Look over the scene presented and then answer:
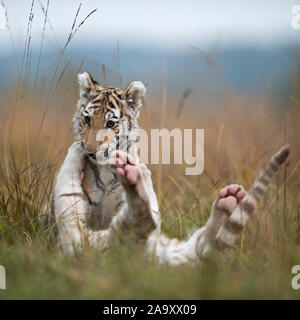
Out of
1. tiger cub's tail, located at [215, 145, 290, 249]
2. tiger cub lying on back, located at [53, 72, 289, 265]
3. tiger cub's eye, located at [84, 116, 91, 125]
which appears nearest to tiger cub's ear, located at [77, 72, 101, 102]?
tiger cub lying on back, located at [53, 72, 289, 265]

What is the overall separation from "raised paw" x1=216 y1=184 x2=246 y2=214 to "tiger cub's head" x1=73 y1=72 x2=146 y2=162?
0.87 m

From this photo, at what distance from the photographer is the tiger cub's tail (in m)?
3.68

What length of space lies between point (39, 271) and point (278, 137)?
629 centimetres

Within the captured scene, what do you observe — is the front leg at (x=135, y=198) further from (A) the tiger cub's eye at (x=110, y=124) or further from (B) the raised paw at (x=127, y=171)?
(A) the tiger cub's eye at (x=110, y=124)

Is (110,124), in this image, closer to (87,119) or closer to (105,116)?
(105,116)

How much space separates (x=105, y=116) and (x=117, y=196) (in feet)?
2.11

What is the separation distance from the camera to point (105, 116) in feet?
13.8

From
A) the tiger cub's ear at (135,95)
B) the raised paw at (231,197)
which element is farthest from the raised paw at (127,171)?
the tiger cub's ear at (135,95)

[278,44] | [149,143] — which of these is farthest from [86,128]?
[278,44]

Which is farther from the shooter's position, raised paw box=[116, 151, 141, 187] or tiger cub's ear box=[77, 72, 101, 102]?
tiger cub's ear box=[77, 72, 101, 102]

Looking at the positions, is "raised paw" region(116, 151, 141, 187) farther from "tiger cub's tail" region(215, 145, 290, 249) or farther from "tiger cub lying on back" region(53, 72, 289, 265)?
"tiger cub's tail" region(215, 145, 290, 249)

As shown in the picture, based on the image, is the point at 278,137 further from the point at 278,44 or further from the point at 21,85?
the point at 21,85

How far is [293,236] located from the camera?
400cm
